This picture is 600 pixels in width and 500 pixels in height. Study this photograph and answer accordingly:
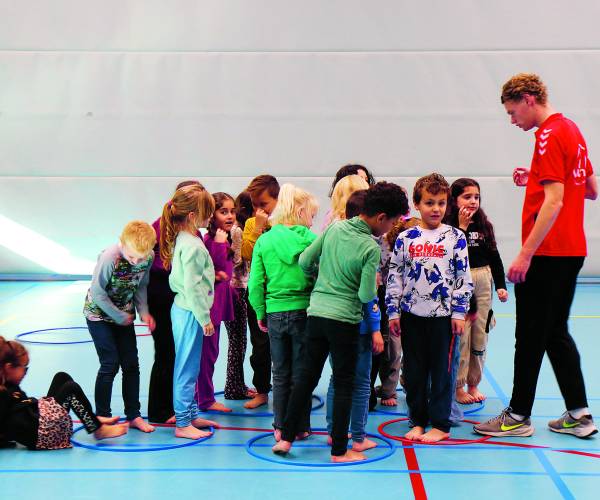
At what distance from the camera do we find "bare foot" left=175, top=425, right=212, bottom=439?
3982 millimetres

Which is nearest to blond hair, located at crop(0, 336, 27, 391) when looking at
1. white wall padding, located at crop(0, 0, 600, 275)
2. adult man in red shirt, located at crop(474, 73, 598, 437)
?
adult man in red shirt, located at crop(474, 73, 598, 437)

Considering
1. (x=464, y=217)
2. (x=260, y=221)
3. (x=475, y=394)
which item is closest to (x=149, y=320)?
(x=260, y=221)

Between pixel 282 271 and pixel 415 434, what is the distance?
104 centimetres

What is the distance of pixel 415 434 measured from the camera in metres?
4.02

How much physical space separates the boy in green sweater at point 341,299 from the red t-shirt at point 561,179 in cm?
77

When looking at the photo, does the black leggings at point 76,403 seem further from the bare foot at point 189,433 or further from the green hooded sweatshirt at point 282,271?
the green hooded sweatshirt at point 282,271

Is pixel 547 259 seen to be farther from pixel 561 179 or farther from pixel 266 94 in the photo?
pixel 266 94

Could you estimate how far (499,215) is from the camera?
9.86m

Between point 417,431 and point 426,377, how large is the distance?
267 millimetres

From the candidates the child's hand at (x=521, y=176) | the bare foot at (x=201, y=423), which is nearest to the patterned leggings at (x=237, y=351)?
the bare foot at (x=201, y=423)

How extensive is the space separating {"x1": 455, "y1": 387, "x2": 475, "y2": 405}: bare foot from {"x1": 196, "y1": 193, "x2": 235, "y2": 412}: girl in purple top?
1.33m

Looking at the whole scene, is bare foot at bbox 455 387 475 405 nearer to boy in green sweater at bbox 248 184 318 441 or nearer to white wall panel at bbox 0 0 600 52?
boy in green sweater at bbox 248 184 318 441

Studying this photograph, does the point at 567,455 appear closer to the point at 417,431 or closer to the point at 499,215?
the point at 417,431

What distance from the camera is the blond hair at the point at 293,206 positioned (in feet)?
12.7
